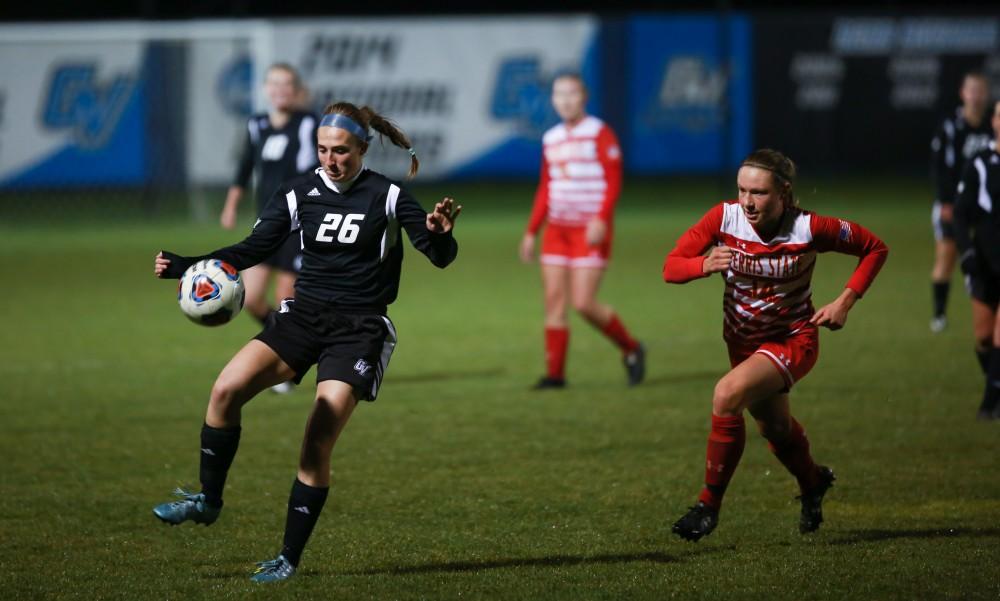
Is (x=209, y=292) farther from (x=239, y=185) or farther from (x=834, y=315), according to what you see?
(x=239, y=185)

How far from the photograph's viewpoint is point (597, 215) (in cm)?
913

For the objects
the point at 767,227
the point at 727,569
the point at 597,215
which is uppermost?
the point at 767,227

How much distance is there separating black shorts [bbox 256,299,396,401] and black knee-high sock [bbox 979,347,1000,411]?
415 centimetres

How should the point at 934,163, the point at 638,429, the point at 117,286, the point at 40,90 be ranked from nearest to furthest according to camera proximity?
the point at 638,429, the point at 934,163, the point at 117,286, the point at 40,90

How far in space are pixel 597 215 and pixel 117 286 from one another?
7.29 metres

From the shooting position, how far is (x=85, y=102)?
21.0 m

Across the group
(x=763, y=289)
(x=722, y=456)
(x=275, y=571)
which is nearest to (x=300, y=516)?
(x=275, y=571)

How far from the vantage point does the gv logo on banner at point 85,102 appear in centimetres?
2077

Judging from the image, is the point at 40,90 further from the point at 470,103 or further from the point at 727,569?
the point at 727,569

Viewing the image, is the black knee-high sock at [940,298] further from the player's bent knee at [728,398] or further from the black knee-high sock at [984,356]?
the player's bent knee at [728,398]

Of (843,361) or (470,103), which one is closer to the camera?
(843,361)

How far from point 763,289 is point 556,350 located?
12.5 ft

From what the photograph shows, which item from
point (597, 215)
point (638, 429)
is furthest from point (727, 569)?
point (597, 215)

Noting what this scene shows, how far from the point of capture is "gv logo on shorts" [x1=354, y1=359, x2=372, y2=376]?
16.7 ft
